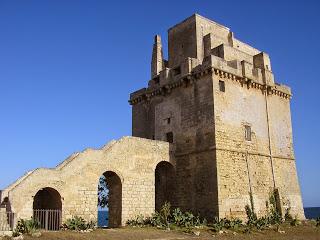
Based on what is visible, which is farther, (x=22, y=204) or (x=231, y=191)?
(x=231, y=191)

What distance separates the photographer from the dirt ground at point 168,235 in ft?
48.5

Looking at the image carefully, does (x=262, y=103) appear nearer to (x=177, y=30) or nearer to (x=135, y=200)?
(x=177, y=30)

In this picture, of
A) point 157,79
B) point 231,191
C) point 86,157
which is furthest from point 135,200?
point 157,79

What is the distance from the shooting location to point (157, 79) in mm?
25781

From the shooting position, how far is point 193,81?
22.7m

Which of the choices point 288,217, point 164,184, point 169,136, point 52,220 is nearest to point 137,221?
point 164,184

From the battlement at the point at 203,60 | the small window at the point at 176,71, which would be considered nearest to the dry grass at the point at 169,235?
the battlement at the point at 203,60

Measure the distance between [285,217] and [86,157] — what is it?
1251cm

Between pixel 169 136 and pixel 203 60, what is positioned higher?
pixel 203 60

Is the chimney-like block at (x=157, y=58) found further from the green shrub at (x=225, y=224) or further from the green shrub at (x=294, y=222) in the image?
the green shrub at (x=294, y=222)

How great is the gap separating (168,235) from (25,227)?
19.6 ft

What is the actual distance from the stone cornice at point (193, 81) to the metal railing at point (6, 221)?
40.8 feet

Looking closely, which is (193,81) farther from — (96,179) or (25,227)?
(25,227)

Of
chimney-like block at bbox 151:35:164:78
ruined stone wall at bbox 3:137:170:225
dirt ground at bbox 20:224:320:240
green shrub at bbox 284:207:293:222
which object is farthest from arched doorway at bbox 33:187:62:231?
green shrub at bbox 284:207:293:222
